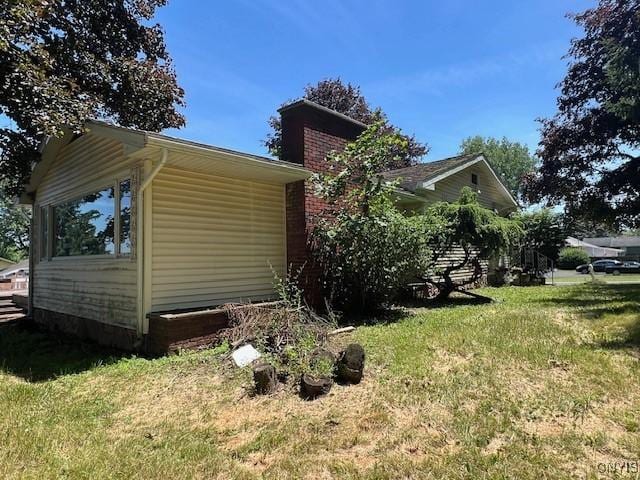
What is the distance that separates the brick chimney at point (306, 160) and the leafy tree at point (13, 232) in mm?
45873

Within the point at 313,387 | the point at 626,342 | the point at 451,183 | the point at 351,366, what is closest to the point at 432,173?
the point at 451,183

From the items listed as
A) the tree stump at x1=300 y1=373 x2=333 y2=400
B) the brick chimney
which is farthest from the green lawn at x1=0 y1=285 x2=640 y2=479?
the brick chimney

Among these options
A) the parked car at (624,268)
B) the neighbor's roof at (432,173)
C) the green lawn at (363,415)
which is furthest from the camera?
the parked car at (624,268)

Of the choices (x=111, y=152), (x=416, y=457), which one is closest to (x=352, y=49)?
(x=111, y=152)

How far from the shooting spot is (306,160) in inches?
335

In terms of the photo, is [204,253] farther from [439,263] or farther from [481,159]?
[481,159]

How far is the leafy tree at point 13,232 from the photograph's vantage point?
4534 cm

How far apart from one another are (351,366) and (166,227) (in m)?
3.79

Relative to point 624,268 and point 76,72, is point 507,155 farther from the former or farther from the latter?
point 76,72

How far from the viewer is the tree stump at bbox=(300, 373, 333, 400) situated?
4.28 m

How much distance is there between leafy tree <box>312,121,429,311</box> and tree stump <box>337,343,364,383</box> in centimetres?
347

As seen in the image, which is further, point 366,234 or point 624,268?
point 624,268

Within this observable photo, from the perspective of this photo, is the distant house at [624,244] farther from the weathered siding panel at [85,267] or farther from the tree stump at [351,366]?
the weathered siding panel at [85,267]

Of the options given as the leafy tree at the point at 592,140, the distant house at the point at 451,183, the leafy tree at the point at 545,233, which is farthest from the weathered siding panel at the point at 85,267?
the leafy tree at the point at 545,233
